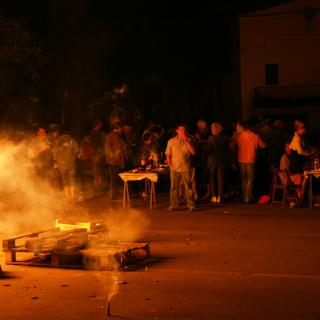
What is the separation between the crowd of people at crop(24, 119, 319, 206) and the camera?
15.0 meters

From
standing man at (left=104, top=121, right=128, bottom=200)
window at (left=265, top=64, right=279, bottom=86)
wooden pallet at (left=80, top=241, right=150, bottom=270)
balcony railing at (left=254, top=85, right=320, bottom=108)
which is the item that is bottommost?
wooden pallet at (left=80, top=241, right=150, bottom=270)

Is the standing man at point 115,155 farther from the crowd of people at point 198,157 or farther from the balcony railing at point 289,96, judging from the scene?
the balcony railing at point 289,96

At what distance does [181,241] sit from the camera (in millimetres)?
11500

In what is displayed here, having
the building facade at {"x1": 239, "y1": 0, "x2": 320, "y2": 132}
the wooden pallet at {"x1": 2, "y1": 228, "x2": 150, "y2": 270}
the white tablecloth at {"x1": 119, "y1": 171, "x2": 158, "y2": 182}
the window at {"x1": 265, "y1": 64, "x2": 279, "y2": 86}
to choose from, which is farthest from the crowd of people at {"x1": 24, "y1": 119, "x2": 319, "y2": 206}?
the window at {"x1": 265, "y1": 64, "x2": 279, "y2": 86}

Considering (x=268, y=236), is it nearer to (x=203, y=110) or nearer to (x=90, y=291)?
(x=90, y=291)

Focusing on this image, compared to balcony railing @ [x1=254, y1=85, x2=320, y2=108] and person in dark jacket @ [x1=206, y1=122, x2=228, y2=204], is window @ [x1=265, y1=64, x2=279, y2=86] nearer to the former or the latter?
balcony railing @ [x1=254, y1=85, x2=320, y2=108]

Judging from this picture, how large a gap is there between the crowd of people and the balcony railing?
2315cm

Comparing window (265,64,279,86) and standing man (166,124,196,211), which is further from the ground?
window (265,64,279,86)

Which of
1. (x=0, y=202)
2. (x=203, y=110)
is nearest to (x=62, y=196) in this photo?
(x=0, y=202)

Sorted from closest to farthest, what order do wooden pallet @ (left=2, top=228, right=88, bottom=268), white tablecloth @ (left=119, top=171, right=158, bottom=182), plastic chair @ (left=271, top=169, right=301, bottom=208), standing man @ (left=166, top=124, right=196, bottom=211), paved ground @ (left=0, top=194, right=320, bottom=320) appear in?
paved ground @ (left=0, top=194, right=320, bottom=320) → wooden pallet @ (left=2, top=228, right=88, bottom=268) → standing man @ (left=166, top=124, right=196, bottom=211) → plastic chair @ (left=271, top=169, right=301, bottom=208) → white tablecloth @ (left=119, top=171, right=158, bottom=182)

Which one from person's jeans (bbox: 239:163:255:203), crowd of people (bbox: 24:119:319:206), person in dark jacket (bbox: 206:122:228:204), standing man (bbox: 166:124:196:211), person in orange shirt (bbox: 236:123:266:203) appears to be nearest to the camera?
standing man (bbox: 166:124:196:211)

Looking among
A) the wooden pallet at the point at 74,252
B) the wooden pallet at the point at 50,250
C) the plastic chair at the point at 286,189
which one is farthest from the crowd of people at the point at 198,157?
the wooden pallet at the point at 50,250

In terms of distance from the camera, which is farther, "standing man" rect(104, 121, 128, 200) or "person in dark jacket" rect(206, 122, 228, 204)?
"standing man" rect(104, 121, 128, 200)

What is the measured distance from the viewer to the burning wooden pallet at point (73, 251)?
9.41 meters
